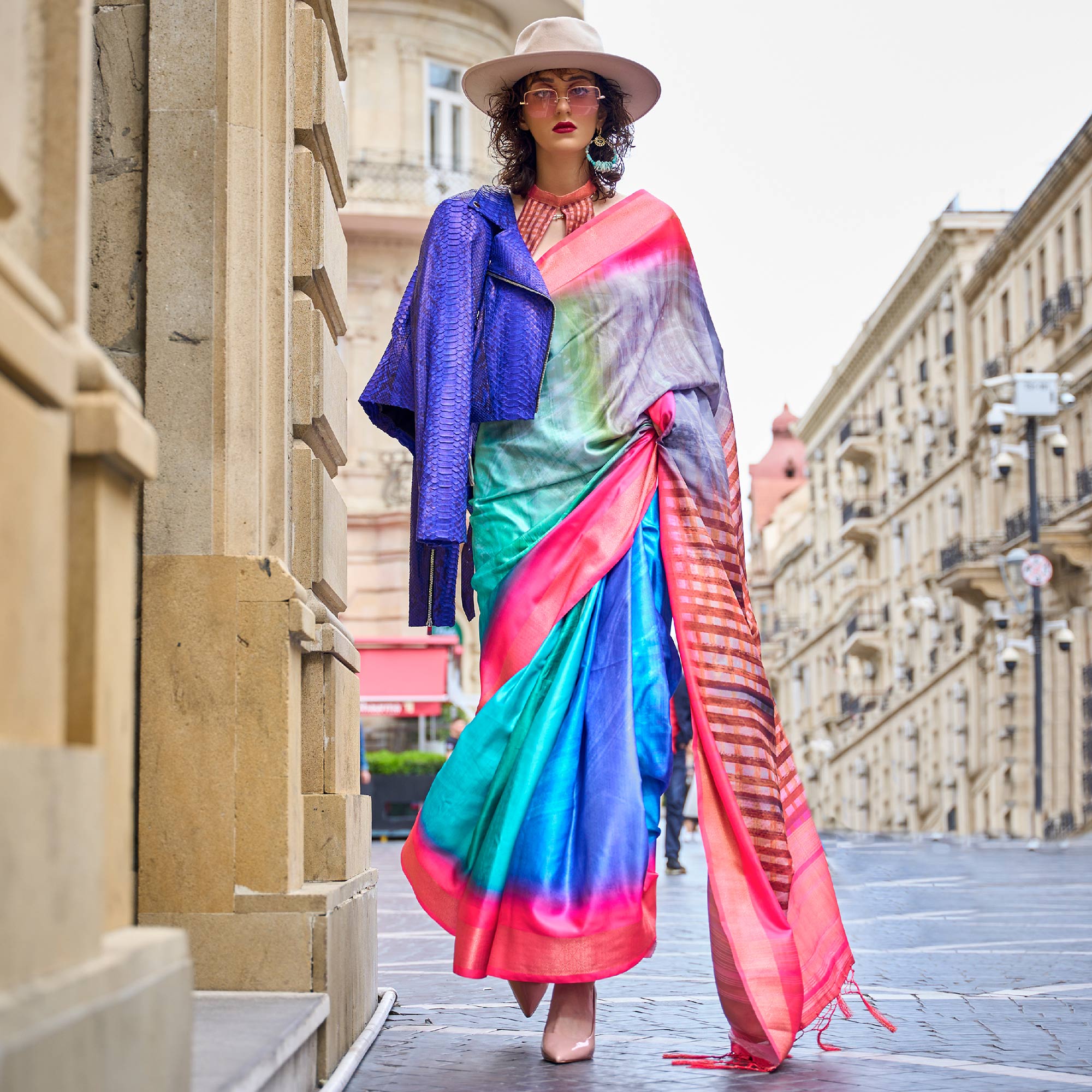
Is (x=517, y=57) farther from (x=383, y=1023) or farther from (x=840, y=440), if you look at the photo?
(x=840, y=440)

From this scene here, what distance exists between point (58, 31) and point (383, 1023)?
3439mm

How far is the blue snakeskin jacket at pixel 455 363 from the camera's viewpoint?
4668 millimetres

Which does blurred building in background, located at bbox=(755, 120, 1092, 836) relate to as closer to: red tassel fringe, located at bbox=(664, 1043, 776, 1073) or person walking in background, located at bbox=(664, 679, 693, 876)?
person walking in background, located at bbox=(664, 679, 693, 876)

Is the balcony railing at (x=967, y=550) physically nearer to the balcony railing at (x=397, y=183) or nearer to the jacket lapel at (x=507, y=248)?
the balcony railing at (x=397, y=183)

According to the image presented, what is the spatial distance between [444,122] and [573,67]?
1240 inches

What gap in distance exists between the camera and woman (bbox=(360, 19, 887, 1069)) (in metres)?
4.27

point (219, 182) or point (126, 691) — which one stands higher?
point (219, 182)

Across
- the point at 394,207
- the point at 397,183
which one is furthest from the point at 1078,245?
the point at 394,207

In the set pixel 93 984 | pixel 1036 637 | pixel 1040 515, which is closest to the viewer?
pixel 93 984

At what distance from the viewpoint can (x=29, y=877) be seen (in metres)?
1.74

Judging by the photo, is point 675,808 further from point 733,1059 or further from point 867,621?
point 867,621

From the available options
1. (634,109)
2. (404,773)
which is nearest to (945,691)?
(404,773)

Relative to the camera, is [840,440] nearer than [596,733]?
No

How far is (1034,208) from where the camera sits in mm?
43594
